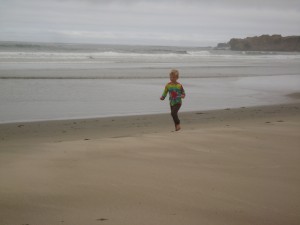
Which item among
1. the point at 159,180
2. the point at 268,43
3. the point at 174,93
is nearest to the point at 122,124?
the point at 174,93

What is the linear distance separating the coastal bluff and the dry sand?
12007 centimetres

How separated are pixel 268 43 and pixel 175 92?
123 m

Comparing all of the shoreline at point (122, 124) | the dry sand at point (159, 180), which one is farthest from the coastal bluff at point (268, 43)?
the dry sand at point (159, 180)

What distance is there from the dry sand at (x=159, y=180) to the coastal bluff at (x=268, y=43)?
12007 cm

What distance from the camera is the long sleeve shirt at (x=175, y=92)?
849 cm

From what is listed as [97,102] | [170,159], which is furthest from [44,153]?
[97,102]

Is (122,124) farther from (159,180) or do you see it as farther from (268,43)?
(268,43)

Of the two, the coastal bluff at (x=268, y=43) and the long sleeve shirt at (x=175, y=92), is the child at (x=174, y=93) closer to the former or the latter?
the long sleeve shirt at (x=175, y=92)

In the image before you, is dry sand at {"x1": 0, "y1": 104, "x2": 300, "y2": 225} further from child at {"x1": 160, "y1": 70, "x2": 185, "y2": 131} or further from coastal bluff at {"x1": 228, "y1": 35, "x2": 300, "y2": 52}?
coastal bluff at {"x1": 228, "y1": 35, "x2": 300, "y2": 52}

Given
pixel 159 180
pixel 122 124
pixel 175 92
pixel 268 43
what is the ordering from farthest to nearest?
pixel 268 43 → pixel 122 124 → pixel 175 92 → pixel 159 180

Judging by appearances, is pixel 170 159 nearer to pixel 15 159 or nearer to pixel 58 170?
pixel 58 170

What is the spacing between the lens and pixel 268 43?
406 ft

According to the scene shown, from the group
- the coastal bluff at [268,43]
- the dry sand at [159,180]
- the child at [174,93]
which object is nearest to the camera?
the dry sand at [159,180]

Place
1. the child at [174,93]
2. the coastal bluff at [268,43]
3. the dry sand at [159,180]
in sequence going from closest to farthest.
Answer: the dry sand at [159,180]
the child at [174,93]
the coastal bluff at [268,43]
